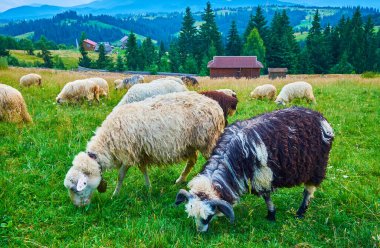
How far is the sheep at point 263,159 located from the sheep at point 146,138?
839 millimetres

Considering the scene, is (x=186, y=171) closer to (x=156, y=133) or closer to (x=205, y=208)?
(x=156, y=133)

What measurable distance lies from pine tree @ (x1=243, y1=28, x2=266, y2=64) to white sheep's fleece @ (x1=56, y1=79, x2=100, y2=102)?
5853cm

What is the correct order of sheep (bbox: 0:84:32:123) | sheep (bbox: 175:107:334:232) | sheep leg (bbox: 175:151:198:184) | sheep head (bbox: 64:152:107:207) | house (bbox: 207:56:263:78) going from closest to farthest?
sheep (bbox: 175:107:334:232) < sheep head (bbox: 64:152:107:207) < sheep leg (bbox: 175:151:198:184) < sheep (bbox: 0:84:32:123) < house (bbox: 207:56:263:78)

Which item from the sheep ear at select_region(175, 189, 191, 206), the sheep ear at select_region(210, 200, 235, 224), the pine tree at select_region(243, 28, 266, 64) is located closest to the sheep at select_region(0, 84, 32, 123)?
the sheep ear at select_region(175, 189, 191, 206)

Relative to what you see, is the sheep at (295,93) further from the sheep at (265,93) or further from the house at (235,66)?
the house at (235,66)

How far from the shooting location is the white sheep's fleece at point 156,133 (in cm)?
557

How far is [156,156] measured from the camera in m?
5.68

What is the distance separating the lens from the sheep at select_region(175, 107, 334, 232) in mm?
4527

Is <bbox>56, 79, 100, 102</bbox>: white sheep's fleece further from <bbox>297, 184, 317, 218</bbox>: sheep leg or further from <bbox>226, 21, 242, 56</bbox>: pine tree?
<bbox>226, 21, 242, 56</bbox>: pine tree

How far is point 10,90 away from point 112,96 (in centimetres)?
633

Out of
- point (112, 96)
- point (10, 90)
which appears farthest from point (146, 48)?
point (10, 90)

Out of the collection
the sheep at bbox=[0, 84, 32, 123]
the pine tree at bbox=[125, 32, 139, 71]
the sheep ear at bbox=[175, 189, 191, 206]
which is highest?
the sheep ear at bbox=[175, 189, 191, 206]

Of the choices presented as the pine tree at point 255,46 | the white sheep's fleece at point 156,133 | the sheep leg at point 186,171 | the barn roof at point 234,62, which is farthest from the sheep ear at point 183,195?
the pine tree at point 255,46

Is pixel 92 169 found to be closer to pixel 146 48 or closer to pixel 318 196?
pixel 318 196
